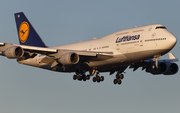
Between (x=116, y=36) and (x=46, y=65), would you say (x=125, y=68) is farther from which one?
(x=46, y=65)

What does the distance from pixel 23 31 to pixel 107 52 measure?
2091 centimetres

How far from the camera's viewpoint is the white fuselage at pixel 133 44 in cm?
4603

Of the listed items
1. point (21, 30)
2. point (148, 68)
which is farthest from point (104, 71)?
point (21, 30)

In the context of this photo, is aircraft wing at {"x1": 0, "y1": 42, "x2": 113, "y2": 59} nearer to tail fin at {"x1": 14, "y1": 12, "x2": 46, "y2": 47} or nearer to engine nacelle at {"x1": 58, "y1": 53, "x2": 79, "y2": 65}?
engine nacelle at {"x1": 58, "y1": 53, "x2": 79, "y2": 65}

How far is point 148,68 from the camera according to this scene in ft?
188

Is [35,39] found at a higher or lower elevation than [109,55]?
higher

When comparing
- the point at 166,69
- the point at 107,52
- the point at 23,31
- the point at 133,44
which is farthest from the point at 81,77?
the point at 23,31

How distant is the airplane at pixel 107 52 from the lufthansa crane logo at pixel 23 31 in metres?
7.99

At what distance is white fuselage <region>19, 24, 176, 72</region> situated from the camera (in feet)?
151

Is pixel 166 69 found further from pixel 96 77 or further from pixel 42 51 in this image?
pixel 42 51

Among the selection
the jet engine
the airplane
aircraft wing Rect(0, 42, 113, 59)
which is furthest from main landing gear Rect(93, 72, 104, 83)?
the jet engine

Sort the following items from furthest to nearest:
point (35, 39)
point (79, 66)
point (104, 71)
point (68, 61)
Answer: point (35, 39), point (104, 71), point (79, 66), point (68, 61)

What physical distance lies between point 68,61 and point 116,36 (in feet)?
24.6

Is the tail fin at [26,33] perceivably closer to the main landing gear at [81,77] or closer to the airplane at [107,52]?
the airplane at [107,52]
